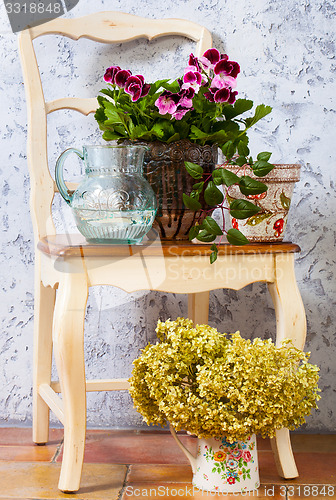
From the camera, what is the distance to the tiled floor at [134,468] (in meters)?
1.11

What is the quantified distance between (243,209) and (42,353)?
0.65 m

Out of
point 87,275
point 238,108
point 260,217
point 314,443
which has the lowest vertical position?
point 314,443

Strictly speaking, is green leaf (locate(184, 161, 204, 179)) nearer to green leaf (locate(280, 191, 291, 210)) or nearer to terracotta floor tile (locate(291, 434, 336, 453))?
green leaf (locate(280, 191, 291, 210))

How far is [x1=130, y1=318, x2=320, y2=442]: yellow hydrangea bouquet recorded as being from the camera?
3.30ft

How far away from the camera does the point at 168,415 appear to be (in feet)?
3.37

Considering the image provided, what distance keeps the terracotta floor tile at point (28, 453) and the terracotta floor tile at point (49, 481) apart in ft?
0.11

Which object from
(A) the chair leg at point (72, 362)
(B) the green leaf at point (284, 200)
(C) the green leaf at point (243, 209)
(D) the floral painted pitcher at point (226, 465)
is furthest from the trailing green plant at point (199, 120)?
(D) the floral painted pitcher at point (226, 465)

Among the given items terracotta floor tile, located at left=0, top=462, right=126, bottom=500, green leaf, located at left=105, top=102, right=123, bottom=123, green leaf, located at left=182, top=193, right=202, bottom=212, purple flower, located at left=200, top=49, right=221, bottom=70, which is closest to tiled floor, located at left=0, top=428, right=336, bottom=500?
terracotta floor tile, located at left=0, top=462, right=126, bottom=500

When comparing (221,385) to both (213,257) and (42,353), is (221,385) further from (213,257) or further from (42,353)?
(42,353)

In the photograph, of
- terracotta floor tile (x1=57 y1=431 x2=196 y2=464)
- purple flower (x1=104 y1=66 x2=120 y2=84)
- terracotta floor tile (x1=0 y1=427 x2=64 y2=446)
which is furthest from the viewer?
terracotta floor tile (x1=0 y1=427 x2=64 y2=446)

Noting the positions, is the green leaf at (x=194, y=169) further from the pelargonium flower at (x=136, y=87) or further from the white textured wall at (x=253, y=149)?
the white textured wall at (x=253, y=149)

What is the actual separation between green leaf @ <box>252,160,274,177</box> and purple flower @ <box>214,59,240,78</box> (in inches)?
6.7

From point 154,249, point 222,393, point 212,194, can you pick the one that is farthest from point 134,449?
point 212,194

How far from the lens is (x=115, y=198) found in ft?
3.50
